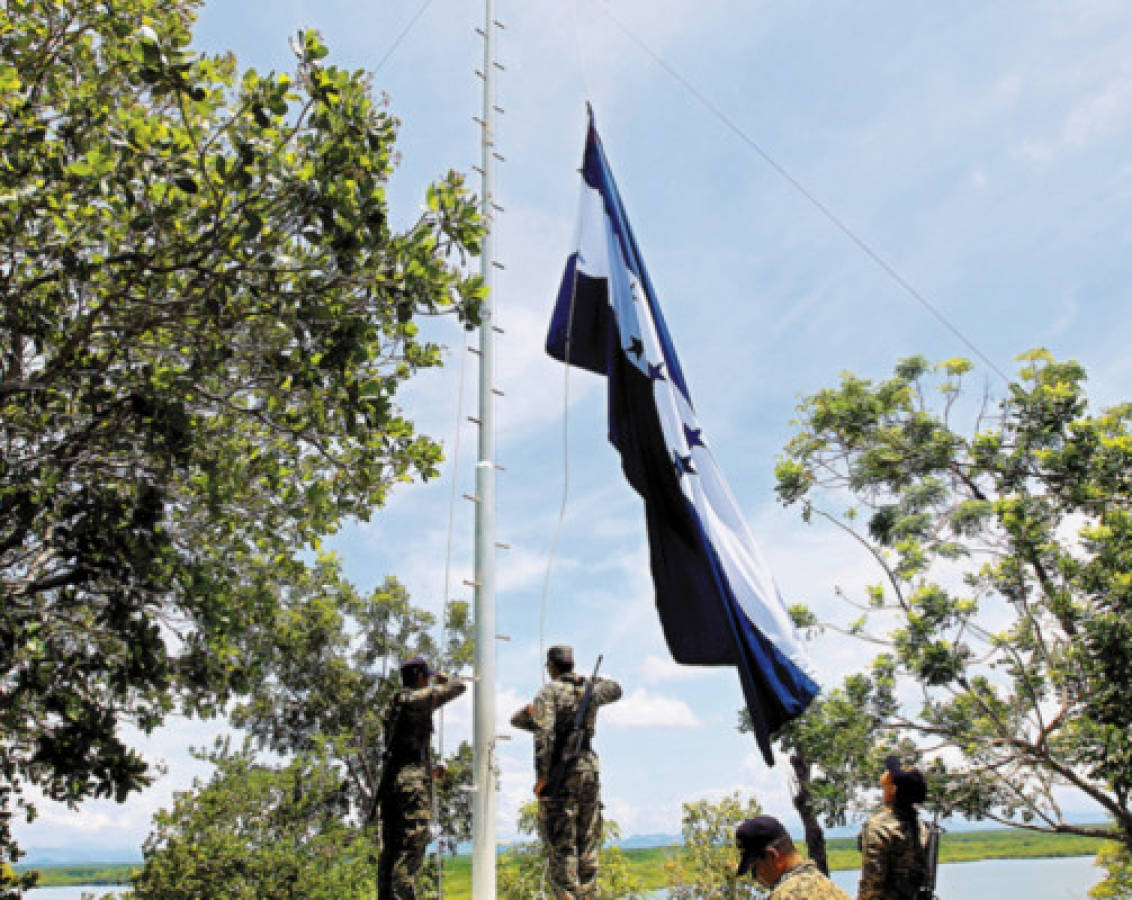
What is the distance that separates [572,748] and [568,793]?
31 centimetres

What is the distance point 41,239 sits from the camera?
19.1 ft

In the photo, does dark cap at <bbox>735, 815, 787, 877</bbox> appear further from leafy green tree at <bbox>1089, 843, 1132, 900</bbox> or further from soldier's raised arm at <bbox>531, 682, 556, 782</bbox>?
leafy green tree at <bbox>1089, 843, 1132, 900</bbox>

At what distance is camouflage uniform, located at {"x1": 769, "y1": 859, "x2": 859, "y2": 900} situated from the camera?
3.56m

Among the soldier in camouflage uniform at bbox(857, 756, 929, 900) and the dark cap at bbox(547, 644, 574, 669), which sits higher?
the dark cap at bbox(547, 644, 574, 669)

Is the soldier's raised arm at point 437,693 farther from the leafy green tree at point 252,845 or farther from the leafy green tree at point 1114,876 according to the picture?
the leafy green tree at point 1114,876

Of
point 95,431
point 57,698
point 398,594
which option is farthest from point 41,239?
point 398,594

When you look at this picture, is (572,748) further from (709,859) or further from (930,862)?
(709,859)

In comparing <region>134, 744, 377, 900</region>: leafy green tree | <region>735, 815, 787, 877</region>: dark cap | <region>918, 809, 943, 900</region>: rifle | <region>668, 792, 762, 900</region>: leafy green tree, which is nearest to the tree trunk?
<region>668, 792, 762, 900</region>: leafy green tree

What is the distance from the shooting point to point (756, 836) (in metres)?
3.90

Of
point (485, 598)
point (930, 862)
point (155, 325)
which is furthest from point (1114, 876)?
point (155, 325)

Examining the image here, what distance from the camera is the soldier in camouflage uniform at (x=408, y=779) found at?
616cm

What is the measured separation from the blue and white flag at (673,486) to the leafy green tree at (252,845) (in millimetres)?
11474

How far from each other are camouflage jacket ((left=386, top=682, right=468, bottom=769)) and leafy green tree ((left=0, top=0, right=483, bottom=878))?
1955 mm

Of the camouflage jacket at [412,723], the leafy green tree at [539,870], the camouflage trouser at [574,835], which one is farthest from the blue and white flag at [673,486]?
the leafy green tree at [539,870]
